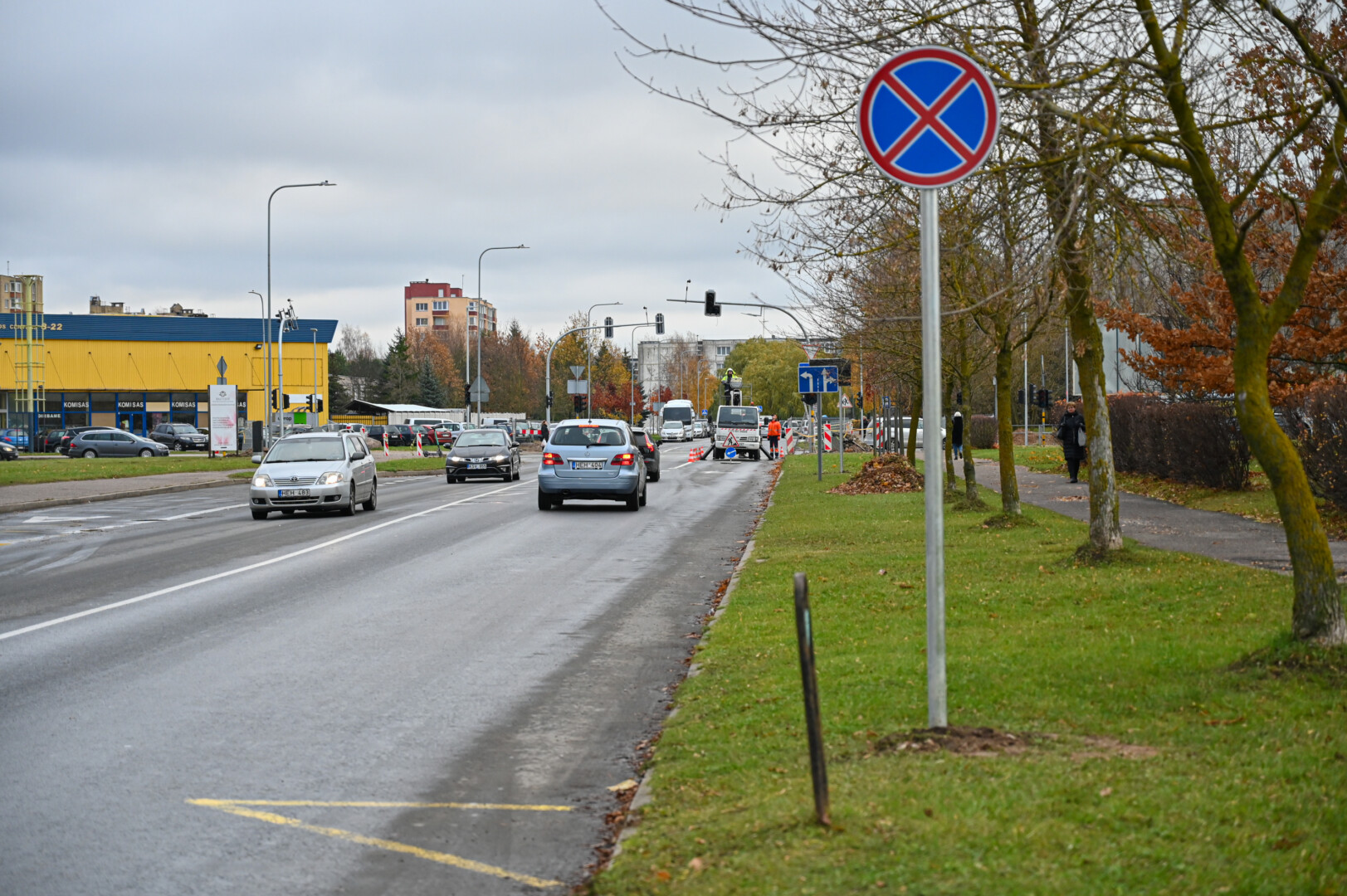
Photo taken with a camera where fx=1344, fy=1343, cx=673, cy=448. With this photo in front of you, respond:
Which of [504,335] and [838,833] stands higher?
[504,335]

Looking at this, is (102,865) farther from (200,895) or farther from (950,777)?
(950,777)

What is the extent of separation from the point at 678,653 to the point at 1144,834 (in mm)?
5854

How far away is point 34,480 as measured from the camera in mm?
37094

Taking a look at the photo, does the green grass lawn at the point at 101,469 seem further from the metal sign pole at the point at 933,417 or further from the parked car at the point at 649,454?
the metal sign pole at the point at 933,417

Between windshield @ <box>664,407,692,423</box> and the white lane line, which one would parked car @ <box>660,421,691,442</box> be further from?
the white lane line

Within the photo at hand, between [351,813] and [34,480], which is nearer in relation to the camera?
[351,813]

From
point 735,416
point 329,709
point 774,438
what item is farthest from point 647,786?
point 735,416

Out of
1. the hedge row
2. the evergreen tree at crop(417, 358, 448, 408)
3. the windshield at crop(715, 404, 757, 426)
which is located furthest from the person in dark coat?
the evergreen tree at crop(417, 358, 448, 408)

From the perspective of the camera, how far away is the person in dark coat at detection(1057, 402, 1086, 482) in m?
30.5

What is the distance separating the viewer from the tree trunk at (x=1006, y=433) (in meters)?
19.0

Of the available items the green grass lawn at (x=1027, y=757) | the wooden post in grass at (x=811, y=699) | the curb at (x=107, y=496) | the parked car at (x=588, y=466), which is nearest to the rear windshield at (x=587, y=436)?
the parked car at (x=588, y=466)

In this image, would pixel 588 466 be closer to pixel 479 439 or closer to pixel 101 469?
pixel 479 439

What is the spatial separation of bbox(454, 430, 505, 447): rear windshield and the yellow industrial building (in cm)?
4325

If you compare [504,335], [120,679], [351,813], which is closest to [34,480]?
[120,679]
